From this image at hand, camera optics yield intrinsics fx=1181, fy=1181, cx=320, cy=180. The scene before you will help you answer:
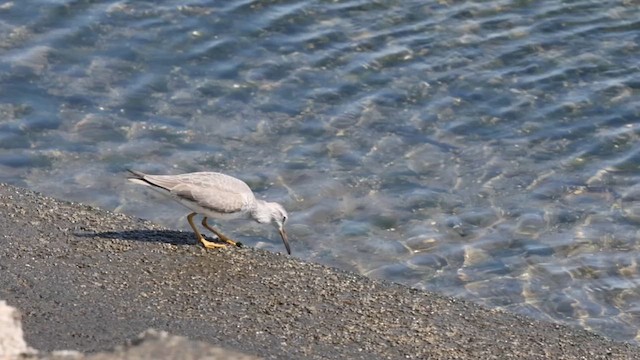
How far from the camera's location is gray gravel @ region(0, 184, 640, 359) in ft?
27.0

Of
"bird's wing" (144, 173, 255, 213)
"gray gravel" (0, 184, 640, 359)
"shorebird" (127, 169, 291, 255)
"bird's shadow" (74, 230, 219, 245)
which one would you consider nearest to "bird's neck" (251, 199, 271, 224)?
"shorebird" (127, 169, 291, 255)

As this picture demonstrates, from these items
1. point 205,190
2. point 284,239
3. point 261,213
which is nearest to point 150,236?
point 205,190

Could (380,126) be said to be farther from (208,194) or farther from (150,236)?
(150,236)

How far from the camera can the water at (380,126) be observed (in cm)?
1095

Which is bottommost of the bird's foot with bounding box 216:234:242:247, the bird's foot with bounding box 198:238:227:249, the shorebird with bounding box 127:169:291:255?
the bird's foot with bounding box 216:234:242:247

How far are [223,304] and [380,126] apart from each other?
4.63 metres

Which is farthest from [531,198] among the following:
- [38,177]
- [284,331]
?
[38,177]

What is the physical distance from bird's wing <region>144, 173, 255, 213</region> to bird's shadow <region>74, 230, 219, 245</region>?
0.43m

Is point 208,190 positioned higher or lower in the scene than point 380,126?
higher

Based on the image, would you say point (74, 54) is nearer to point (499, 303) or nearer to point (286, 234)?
point (286, 234)

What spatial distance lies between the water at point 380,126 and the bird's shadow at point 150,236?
3.67 feet

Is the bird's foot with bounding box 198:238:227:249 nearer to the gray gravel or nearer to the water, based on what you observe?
the gray gravel

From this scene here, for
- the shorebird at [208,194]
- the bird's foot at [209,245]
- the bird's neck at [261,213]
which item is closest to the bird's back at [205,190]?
the shorebird at [208,194]

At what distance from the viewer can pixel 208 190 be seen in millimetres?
9898
